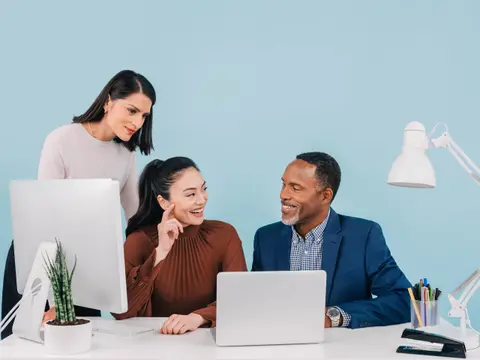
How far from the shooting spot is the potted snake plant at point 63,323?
89.0 inches

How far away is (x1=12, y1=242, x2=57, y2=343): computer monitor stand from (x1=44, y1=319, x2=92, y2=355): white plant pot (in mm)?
141

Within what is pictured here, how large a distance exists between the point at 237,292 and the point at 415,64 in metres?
2.62

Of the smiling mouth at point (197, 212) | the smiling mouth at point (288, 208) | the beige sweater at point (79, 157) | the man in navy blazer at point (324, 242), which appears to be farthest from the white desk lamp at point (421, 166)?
the beige sweater at point (79, 157)

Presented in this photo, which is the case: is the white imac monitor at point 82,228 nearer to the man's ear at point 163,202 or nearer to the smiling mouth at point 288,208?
the man's ear at point 163,202

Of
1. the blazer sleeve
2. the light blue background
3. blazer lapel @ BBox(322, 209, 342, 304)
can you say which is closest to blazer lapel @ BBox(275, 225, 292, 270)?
blazer lapel @ BBox(322, 209, 342, 304)

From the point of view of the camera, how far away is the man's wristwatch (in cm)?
265

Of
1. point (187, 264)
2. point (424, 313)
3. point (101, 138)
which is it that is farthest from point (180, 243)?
point (424, 313)

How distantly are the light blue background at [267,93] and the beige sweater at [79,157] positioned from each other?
0.97 m

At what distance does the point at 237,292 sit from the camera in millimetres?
2307

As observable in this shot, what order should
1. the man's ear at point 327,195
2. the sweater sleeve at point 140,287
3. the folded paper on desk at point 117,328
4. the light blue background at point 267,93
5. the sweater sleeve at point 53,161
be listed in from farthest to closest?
1. the light blue background at point 267,93
2. the sweater sleeve at point 53,161
3. the man's ear at point 327,195
4. the sweater sleeve at point 140,287
5. the folded paper on desk at point 117,328

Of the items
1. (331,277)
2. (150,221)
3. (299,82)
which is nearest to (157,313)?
(150,221)

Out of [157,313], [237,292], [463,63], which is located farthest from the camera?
[463,63]

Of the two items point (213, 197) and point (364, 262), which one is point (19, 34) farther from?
point (364, 262)

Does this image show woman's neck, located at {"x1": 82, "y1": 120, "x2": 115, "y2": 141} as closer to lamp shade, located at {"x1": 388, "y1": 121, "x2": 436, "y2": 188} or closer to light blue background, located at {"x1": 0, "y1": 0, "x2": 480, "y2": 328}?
light blue background, located at {"x1": 0, "y1": 0, "x2": 480, "y2": 328}
